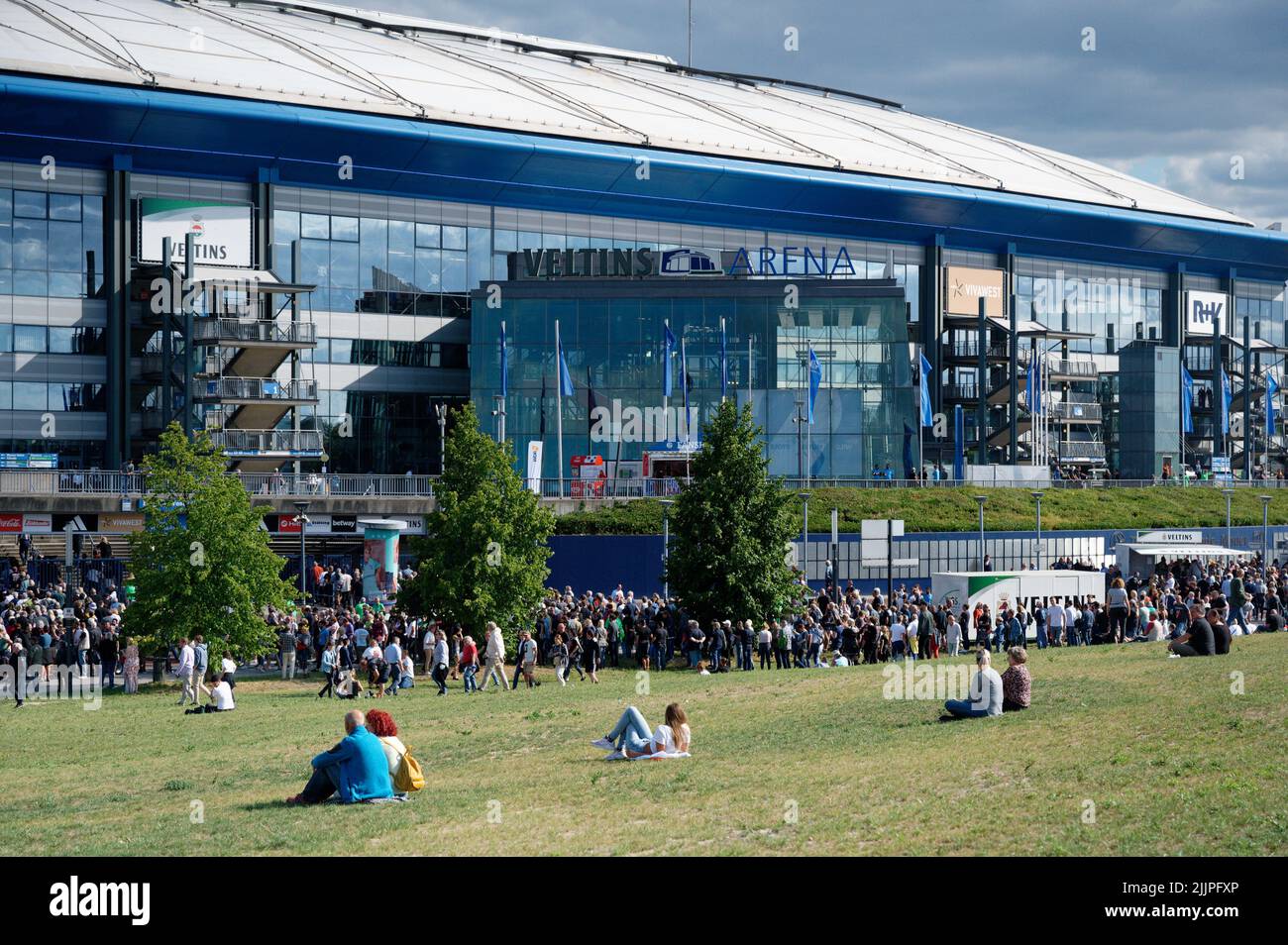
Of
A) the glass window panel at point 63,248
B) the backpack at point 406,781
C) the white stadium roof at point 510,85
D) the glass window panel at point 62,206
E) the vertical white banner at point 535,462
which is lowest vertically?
the backpack at point 406,781

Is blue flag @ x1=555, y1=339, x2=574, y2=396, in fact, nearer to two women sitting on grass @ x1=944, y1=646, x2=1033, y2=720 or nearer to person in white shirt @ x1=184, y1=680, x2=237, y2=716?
person in white shirt @ x1=184, y1=680, x2=237, y2=716

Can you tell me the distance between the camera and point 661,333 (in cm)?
6944

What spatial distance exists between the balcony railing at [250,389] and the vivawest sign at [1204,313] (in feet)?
203

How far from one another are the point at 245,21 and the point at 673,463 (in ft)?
121

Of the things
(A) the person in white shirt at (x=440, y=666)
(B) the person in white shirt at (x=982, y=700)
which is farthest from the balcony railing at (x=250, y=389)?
(B) the person in white shirt at (x=982, y=700)

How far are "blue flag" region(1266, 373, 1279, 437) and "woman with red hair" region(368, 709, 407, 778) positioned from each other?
91167 millimetres

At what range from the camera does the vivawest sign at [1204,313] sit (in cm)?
10028

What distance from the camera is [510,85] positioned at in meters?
79.8

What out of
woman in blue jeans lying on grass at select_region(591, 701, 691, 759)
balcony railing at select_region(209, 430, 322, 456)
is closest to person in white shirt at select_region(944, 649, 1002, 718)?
woman in blue jeans lying on grass at select_region(591, 701, 691, 759)

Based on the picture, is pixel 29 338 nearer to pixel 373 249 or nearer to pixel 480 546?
pixel 373 249

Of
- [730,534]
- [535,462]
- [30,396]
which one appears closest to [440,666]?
[730,534]

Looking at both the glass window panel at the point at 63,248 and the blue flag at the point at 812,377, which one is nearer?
the glass window panel at the point at 63,248

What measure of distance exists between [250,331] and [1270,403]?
67.6 metres
